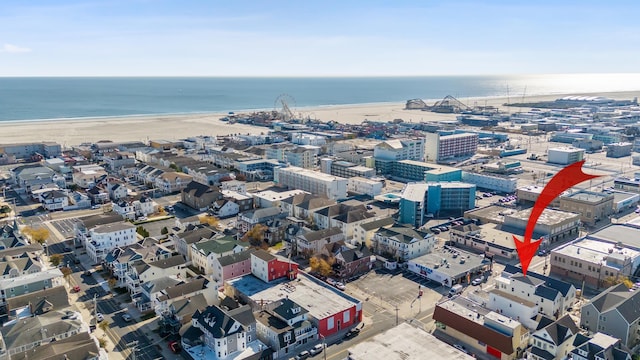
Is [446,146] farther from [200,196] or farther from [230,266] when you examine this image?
[230,266]

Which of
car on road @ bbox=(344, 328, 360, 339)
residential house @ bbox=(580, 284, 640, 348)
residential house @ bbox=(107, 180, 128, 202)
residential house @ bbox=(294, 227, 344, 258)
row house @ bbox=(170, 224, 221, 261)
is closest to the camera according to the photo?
residential house @ bbox=(580, 284, 640, 348)

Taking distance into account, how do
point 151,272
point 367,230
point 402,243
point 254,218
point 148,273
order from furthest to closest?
point 254,218
point 367,230
point 402,243
point 151,272
point 148,273

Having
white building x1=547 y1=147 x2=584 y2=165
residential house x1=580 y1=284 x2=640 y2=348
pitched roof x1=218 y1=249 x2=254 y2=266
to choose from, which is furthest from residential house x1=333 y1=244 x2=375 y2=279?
white building x1=547 y1=147 x2=584 y2=165

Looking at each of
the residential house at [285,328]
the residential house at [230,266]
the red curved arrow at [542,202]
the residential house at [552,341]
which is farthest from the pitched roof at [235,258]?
the residential house at [552,341]

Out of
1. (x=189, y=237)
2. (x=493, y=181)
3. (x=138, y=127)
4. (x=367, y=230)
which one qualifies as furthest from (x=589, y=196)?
(x=138, y=127)

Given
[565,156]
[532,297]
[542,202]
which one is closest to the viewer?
[532,297]

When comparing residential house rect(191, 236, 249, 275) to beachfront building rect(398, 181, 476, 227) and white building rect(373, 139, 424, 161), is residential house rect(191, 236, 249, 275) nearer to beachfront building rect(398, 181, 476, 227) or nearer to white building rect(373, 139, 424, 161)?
beachfront building rect(398, 181, 476, 227)

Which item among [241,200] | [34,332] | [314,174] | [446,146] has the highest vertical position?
[446,146]
